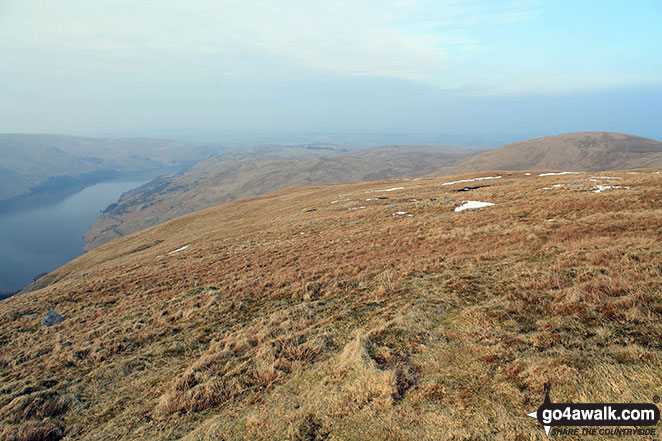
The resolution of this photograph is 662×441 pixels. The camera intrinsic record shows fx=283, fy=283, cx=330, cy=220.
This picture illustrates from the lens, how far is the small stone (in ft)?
50.1

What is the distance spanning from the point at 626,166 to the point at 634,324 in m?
259

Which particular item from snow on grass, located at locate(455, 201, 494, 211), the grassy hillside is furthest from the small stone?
snow on grass, located at locate(455, 201, 494, 211)

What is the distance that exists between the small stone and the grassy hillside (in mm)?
531

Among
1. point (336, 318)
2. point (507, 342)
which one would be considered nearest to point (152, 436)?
point (336, 318)

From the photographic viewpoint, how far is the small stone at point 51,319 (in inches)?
601

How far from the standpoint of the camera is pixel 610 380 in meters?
5.16

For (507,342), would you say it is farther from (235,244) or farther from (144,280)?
(235,244)

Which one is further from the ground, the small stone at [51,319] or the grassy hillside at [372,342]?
the grassy hillside at [372,342]

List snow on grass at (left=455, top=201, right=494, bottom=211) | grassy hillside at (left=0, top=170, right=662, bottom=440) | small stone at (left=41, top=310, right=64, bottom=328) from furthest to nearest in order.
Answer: snow on grass at (left=455, top=201, right=494, bottom=211) → small stone at (left=41, top=310, right=64, bottom=328) → grassy hillside at (left=0, top=170, right=662, bottom=440)

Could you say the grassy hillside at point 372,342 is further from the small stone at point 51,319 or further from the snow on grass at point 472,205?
the snow on grass at point 472,205

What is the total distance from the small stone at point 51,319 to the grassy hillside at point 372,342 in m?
0.53

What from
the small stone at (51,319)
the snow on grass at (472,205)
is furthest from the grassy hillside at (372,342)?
the snow on grass at (472,205)

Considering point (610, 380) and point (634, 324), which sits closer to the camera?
point (610, 380)

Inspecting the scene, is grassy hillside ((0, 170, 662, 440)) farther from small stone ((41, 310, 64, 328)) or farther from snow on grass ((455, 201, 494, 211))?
snow on grass ((455, 201, 494, 211))
